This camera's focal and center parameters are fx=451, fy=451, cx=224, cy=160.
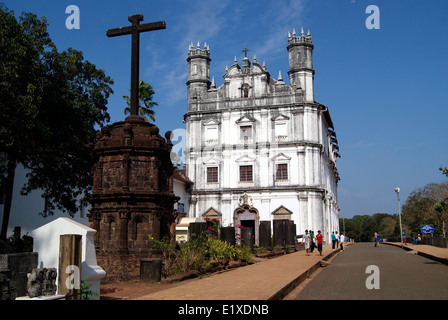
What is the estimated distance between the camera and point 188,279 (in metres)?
11.6

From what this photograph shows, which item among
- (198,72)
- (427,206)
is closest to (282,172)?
(198,72)

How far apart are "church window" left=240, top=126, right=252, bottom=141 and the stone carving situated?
34115 mm

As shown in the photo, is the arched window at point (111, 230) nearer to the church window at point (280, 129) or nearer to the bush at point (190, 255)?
the bush at point (190, 255)

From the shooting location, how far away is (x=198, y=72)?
4134 centimetres

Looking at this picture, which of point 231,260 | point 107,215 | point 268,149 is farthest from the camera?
point 268,149

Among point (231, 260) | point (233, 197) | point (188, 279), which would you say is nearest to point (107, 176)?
point (188, 279)

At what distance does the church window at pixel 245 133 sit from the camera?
39.7 m

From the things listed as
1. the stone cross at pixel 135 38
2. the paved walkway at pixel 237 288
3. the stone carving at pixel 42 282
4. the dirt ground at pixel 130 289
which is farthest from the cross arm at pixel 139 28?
the stone carving at pixel 42 282

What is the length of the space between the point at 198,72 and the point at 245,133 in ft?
23.7

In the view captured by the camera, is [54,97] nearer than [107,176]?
No

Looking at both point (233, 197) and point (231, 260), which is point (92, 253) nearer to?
point (231, 260)

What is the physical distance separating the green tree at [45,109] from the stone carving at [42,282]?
11171mm

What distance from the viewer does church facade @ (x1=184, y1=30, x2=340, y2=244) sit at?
37.8m
